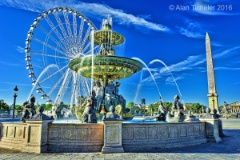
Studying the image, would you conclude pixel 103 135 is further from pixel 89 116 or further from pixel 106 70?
pixel 106 70

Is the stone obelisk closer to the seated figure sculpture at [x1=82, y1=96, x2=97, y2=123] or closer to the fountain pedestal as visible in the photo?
the seated figure sculpture at [x1=82, y1=96, x2=97, y2=123]

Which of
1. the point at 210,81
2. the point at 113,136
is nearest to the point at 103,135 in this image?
the point at 113,136

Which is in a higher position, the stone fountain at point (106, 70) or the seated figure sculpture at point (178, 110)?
the stone fountain at point (106, 70)

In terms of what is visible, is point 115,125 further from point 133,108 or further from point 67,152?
point 133,108

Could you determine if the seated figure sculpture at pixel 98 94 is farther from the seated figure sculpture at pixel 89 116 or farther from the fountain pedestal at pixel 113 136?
the fountain pedestal at pixel 113 136

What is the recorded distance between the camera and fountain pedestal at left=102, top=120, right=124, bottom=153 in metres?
7.41

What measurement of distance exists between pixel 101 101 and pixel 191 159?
9.02m

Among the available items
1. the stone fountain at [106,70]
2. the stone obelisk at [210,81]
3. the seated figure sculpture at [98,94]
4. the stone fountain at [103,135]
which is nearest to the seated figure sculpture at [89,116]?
the stone fountain at [103,135]

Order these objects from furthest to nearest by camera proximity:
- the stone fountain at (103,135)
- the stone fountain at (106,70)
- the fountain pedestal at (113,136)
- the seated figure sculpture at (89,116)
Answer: the stone fountain at (106,70)
the seated figure sculpture at (89,116)
the stone fountain at (103,135)
the fountain pedestal at (113,136)

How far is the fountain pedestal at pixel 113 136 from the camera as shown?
7.41m

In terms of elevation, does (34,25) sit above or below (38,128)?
above

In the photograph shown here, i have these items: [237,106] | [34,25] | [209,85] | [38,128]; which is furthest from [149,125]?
[237,106]

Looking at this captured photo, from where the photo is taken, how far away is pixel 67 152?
743cm

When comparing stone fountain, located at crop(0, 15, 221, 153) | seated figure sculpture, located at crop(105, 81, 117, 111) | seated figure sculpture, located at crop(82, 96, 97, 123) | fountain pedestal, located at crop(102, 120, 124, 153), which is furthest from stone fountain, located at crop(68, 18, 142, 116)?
fountain pedestal, located at crop(102, 120, 124, 153)
